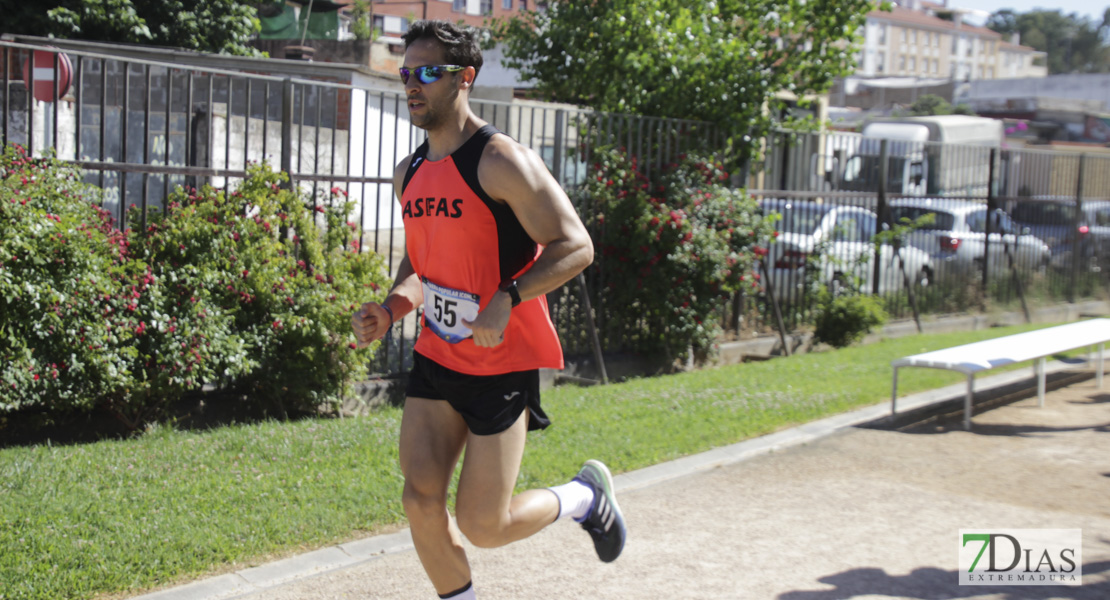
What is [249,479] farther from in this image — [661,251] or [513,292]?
[661,251]

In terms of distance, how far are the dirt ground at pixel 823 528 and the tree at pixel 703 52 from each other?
174 inches

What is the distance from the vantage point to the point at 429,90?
11.0ft

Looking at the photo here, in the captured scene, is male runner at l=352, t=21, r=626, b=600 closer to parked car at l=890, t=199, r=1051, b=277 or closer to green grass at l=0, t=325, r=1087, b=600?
green grass at l=0, t=325, r=1087, b=600

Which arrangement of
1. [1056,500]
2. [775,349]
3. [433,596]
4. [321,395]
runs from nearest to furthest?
[433,596]
[1056,500]
[321,395]
[775,349]

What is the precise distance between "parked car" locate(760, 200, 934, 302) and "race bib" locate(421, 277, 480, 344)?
8.02 m

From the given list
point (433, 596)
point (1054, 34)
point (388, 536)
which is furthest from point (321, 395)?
point (1054, 34)

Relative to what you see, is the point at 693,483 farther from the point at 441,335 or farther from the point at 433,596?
the point at 441,335

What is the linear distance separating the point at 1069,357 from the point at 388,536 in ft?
30.3

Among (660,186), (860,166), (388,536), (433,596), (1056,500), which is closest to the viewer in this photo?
(433,596)

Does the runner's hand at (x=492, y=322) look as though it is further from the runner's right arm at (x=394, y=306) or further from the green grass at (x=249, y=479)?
the green grass at (x=249, y=479)

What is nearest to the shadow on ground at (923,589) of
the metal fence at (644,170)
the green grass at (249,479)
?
the green grass at (249,479)

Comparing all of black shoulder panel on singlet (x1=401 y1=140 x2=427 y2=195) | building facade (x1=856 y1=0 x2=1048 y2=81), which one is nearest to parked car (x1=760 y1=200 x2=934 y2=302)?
black shoulder panel on singlet (x1=401 y1=140 x2=427 y2=195)

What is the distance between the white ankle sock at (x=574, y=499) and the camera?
3.84 meters

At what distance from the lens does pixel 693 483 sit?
595cm
